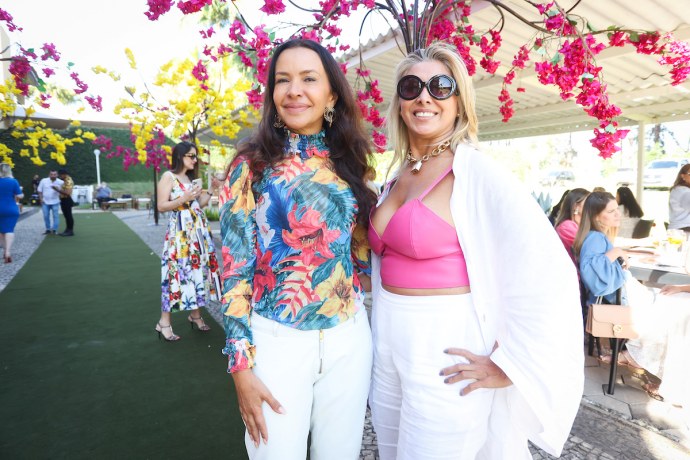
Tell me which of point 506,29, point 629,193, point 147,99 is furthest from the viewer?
point 629,193

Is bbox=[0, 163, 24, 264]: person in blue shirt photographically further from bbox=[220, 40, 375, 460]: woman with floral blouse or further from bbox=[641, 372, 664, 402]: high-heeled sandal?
bbox=[641, 372, 664, 402]: high-heeled sandal

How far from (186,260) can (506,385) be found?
359 centimetres

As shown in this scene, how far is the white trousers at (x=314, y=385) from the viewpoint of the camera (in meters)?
1.36

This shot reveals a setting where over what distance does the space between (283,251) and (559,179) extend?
1254 inches

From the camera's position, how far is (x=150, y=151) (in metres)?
6.65

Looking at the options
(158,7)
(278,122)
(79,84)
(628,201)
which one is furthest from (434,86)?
(628,201)

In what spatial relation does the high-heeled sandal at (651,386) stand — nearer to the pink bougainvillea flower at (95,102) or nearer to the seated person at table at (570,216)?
the seated person at table at (570,216)

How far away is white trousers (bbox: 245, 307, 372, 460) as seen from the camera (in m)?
1.36

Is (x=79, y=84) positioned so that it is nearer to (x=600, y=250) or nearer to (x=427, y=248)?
(x=427, y=248)

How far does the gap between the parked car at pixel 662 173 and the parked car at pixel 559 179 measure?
456cm

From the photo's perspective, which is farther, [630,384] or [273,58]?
[630,384]

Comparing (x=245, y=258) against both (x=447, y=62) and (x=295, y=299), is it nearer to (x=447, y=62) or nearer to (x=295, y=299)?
(x=295, y=299)

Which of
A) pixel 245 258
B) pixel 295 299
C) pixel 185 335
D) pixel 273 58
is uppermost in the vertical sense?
pixel 273 58

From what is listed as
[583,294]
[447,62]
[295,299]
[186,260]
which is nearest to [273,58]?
[447,62]
